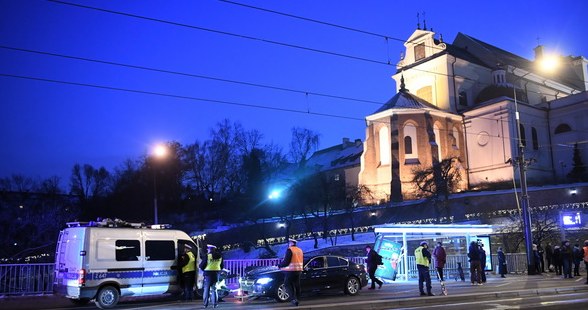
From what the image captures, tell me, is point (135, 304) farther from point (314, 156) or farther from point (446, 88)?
point (314, 156)

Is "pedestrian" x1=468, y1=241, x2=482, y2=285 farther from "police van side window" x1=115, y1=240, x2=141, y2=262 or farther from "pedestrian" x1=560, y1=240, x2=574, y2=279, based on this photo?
"police van side window" x1=115, y1=240, x2=141, y2=262

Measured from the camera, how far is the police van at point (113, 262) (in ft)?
52.9

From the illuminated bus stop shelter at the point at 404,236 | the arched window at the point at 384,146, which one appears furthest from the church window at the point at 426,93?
the illuminated bus stop shelter at the point at 404,236

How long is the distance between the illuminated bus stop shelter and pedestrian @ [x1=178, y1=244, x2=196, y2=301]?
9264 mm

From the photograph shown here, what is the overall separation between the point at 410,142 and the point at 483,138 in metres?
9.50

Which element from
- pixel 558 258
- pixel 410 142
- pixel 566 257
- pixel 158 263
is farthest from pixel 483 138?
pixel 158 263

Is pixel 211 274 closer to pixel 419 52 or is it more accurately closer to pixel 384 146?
pixel 384 146

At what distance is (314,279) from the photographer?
739 inches

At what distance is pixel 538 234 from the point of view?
132 ft

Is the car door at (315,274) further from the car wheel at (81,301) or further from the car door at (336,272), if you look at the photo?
the car wheel at (81,301)

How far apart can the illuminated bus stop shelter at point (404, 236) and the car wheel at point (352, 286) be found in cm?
482

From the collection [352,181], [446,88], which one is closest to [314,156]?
[352,181]

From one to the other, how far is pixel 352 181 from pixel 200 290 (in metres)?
63.3

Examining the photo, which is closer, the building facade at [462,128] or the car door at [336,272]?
the car door at [336,272]
